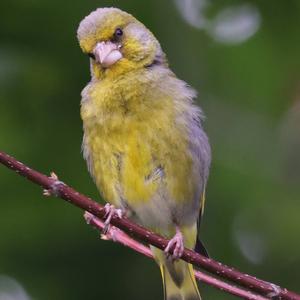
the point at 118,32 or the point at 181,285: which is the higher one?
the point at 118,32

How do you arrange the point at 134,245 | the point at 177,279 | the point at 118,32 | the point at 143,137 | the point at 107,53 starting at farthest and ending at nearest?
the point at 177,279
the point at 118,32
the point at 107,53
the point at 143,137
the point at 134,245

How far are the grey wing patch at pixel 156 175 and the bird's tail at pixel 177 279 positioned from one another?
48 centimetres

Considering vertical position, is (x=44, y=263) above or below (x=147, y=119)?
below

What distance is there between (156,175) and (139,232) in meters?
1.09

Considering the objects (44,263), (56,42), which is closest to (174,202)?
(44,263)

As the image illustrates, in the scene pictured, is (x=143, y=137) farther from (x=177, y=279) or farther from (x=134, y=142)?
(x=177, y=279)

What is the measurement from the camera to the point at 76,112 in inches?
213

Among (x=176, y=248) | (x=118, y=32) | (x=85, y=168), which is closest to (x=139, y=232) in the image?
(x=176, y=248)

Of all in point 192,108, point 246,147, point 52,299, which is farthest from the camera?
point 246,147

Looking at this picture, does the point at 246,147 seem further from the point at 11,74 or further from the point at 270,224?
the point at 11,74

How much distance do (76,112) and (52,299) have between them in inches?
43.5

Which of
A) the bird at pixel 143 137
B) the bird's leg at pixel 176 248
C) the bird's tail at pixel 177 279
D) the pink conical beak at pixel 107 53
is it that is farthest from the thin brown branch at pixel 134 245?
the pink conical beak at pixel 107 53

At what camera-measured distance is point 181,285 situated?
4852mm

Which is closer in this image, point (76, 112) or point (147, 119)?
point (147, 119)
